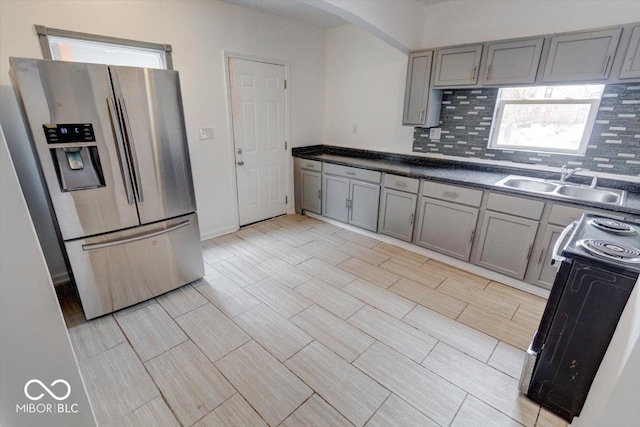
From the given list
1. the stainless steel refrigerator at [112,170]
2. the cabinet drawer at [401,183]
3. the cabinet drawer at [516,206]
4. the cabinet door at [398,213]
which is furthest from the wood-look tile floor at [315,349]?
the cabinet drawer at [401,183]

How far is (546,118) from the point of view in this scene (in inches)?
110

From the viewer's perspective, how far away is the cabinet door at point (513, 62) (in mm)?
2459

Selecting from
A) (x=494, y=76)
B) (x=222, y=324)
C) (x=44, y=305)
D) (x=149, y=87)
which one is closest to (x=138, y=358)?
(x=222, y=324)

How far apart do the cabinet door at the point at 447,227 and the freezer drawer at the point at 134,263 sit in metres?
2.19

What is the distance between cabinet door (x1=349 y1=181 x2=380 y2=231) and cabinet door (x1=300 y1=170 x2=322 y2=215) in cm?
54

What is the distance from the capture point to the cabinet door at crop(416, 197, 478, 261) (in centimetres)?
279

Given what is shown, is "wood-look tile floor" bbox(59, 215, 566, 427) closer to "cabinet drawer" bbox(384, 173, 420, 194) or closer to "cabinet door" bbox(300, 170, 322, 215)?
"cabinet drawer" bbox(384, 173, 420, 194)

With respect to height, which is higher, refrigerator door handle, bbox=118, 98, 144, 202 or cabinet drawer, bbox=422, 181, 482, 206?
refrigerator door handle, bbox=118, 98, 144, 202

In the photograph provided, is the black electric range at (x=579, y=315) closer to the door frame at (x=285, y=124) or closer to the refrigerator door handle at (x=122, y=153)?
the refrigerator door handle at (x=122, y=153)

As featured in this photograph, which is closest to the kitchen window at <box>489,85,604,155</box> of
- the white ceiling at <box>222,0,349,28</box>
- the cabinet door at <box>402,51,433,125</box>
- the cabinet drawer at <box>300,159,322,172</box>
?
the cabinet door at <box>402,51,433,125</box>

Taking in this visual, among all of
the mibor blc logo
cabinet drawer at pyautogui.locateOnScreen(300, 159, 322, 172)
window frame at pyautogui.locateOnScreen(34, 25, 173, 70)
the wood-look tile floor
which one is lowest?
the wood-look tile floor

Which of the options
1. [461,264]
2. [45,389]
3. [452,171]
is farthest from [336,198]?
[45,389]

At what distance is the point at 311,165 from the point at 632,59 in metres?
3.02

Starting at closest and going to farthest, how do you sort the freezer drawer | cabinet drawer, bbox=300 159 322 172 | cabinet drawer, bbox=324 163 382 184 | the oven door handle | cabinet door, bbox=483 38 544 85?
the oven door handle < the freezer drawer < cabinet door, bbox=483 38 544 85 < cabinet drawer, bbox=324 163 382 184 < cabinet drawer, bbox=300 159 322 172
